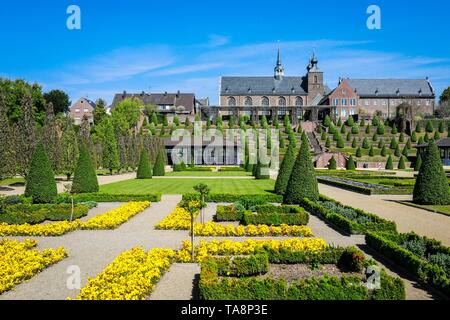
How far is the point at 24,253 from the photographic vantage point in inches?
425

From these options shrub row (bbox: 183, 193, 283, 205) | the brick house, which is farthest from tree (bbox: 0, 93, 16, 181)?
the brick house

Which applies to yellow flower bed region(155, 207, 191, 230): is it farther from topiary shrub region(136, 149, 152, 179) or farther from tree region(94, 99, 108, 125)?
tree region(94, 99, 108, 125)

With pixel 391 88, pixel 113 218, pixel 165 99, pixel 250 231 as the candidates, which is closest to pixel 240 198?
pixel 250 231

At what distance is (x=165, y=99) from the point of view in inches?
3922

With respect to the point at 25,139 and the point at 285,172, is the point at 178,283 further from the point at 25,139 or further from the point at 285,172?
the point at 25,139

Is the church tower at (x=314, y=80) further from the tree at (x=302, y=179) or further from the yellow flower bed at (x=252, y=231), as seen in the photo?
the yellow flower bed at (x=252, y=231)

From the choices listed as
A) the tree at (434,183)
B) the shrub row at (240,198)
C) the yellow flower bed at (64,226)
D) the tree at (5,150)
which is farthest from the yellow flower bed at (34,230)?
the tree at (434,183)

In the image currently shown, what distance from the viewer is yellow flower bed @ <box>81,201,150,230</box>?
608 inches

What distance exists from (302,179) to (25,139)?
2310 centimetres

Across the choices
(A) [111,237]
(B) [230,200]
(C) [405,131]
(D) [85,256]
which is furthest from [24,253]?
(C) [405,131]

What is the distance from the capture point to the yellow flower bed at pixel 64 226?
14297 millimetres

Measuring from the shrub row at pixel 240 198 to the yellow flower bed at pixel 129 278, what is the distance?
9.76 metres

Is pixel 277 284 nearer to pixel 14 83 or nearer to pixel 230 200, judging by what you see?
pixel 230 200

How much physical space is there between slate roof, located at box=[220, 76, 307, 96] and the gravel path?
74990mm
